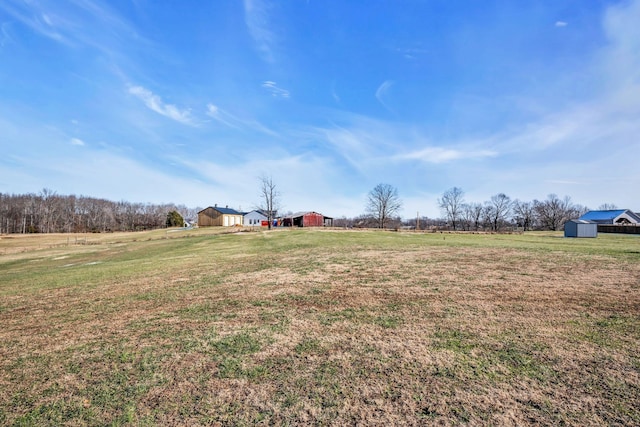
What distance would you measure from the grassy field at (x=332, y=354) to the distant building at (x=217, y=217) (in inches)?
2433

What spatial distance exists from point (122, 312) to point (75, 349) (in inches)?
80.1

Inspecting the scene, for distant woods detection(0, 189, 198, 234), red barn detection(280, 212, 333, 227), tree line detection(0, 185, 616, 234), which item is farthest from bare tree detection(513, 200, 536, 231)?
distant woods detection(0, 189, 198, 234)

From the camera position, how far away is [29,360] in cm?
436

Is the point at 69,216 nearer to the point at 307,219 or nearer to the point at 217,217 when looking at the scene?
the point at 217,217

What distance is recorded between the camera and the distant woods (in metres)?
81.2

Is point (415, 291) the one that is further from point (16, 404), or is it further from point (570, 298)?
point (16, 404)

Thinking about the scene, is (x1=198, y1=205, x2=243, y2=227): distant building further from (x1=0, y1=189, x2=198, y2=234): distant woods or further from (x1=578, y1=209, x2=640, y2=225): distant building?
(x1=578, y1=209, x2=640, y2=225): distant building

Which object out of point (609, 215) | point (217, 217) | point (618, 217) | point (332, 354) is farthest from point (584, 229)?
point (217, 217)

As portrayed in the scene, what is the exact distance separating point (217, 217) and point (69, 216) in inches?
2247

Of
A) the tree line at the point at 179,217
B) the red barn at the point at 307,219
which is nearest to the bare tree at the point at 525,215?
the tree line at the point at 179,217

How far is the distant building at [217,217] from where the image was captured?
226 ft

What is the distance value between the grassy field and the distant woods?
83.6 metres

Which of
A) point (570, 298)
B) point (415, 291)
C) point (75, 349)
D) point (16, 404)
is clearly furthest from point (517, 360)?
point (75, 349)

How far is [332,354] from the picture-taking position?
13.9 feet
